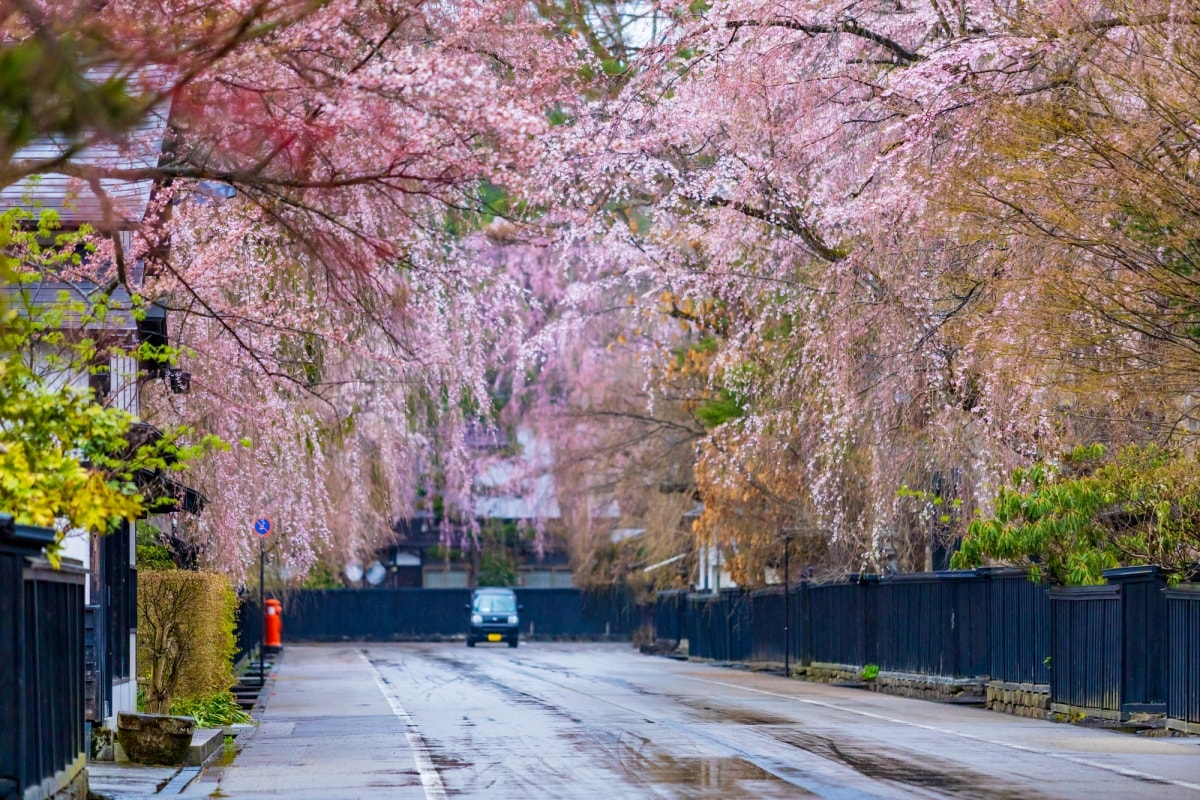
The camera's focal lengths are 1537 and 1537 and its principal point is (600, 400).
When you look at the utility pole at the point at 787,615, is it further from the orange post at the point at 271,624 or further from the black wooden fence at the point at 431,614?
the black wooden fence at the point at 431,614

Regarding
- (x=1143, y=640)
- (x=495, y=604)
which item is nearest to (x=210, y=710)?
(x=1143, y=640)

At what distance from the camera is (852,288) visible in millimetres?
21344

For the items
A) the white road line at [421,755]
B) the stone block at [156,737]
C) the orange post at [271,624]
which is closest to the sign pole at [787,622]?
the white road line at [421,755]

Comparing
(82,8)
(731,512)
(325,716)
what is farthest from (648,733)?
(731,512)

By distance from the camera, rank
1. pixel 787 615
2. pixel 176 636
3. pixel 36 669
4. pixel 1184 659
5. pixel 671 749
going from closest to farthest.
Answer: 1. pixel 36 669
2. pixel 671 749
3. pixel 1184 659
4. pixel 176 636
5. pixel 787 615

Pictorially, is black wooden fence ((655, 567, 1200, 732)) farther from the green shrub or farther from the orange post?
the orange post

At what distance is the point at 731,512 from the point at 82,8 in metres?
26.6

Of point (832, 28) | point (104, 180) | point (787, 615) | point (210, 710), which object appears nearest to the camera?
point (104, 180)

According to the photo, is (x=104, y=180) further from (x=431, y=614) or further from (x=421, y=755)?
(x=431, y=614)

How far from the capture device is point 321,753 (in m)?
16.6

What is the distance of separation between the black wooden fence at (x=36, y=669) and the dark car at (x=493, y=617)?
47.4 metres

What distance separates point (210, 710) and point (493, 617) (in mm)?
39500

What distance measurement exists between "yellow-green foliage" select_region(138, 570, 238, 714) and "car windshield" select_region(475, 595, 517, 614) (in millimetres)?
39666

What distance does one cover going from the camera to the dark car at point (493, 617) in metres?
59.7
